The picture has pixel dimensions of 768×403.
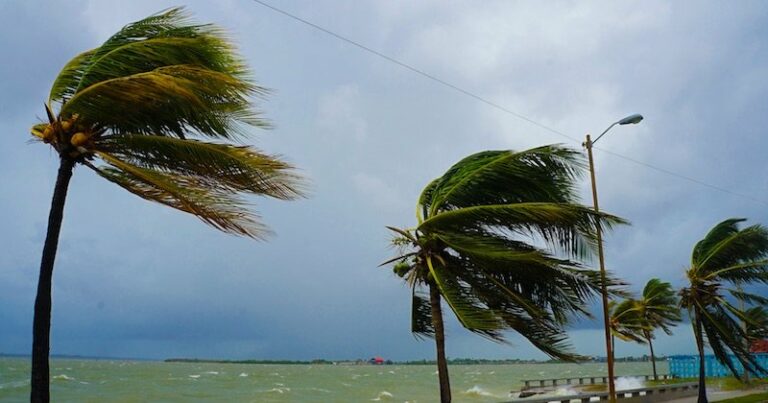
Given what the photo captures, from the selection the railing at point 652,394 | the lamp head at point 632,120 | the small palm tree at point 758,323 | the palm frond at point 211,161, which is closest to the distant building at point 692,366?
the railing at point 652,394

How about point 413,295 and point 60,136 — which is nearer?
point 60,136

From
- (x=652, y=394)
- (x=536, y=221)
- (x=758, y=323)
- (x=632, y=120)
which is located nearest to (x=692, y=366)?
(x=652, y=394)

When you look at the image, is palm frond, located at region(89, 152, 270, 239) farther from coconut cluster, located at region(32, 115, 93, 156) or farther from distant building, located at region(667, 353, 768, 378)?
distant building, located at region(667, 353, 768, 378)

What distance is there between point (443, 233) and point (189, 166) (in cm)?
461

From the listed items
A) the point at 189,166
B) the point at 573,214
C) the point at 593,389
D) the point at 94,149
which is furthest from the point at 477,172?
the point at 593,389

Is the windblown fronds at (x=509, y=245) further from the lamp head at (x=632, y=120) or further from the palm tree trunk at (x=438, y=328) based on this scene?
the lamp head at (x=632, y=120)

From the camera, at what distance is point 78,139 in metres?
7.73

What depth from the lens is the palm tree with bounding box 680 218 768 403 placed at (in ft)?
71.3

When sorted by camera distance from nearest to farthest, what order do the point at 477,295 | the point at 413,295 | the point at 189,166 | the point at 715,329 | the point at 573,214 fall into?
the point at 189,166, the point at 573,214, the point at 477,295, the point at 413,295, the point at 715,329

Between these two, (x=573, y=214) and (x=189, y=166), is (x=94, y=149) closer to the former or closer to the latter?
(x=189, y=166)

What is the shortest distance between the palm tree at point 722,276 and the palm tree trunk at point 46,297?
66.3ft

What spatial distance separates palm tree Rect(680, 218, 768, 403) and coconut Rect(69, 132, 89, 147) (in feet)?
65.9

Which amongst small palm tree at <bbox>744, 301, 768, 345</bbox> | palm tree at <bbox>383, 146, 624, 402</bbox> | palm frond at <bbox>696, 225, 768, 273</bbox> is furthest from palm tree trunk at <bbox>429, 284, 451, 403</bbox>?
small palm tree at <bbox>744, 301, 768, 345</bbox>

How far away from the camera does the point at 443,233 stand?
11.1 m
